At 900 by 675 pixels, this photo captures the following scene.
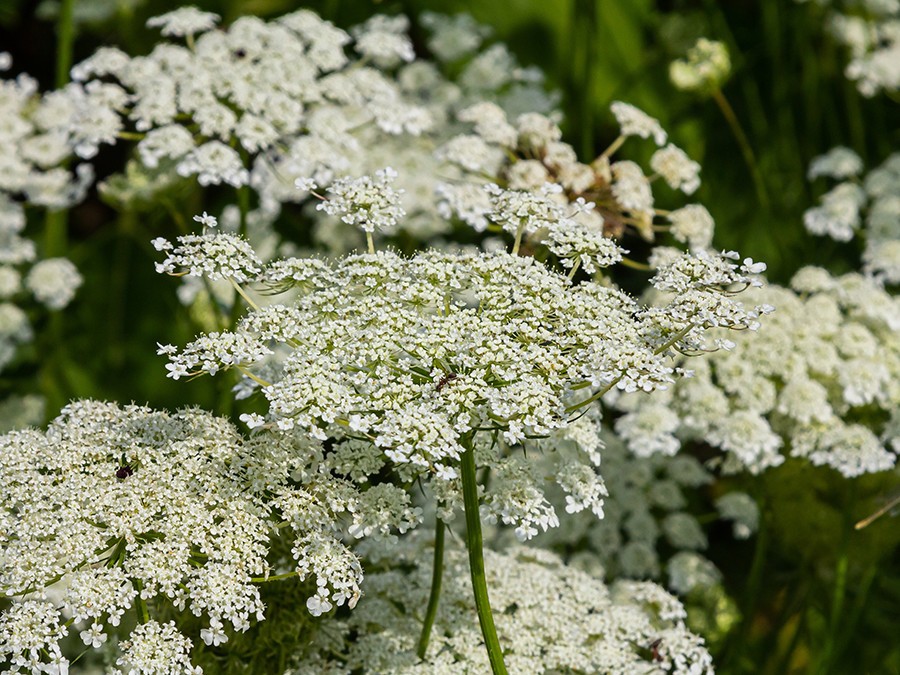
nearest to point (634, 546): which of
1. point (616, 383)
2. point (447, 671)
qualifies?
point (447, 671)

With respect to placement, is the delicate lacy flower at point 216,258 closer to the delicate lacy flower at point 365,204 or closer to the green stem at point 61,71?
the delicate lacy flower at point 365,204

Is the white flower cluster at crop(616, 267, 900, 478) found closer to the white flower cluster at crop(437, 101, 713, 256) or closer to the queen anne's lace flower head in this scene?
the white flower cluster at crop(437, 101, 713, 256)

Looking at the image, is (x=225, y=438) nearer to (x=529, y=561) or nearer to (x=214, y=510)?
(x=214, y=510)

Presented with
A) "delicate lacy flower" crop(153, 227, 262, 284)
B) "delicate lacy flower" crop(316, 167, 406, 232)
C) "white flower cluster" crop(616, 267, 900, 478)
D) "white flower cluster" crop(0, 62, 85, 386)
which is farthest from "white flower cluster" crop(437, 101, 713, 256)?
"white flower cluster" crop(0, 62, 85, 386)

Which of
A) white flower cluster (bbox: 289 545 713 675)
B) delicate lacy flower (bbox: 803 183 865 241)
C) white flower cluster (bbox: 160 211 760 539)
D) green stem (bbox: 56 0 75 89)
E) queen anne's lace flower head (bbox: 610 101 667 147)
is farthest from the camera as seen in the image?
delicate lacy flower (bbox: 803 183 865 241)

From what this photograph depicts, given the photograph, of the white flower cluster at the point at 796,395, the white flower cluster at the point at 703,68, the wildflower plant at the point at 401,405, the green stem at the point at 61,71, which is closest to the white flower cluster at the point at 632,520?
the wildflower plant at the point at 401,405

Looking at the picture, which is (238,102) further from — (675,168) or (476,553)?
(476,553)
